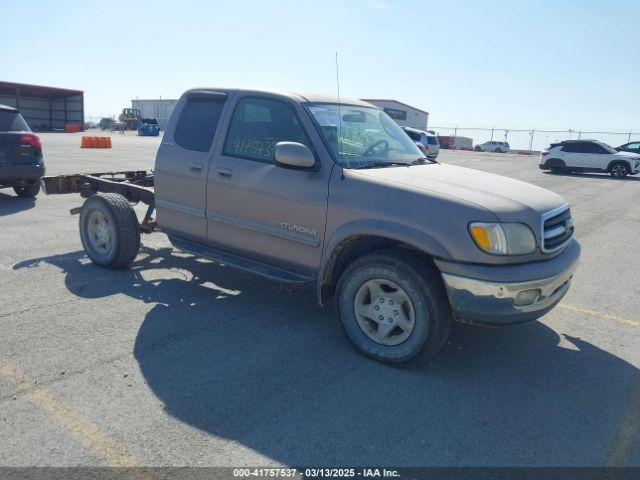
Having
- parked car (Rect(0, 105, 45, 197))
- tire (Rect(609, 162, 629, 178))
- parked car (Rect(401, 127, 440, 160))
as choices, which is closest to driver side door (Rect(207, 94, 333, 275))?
parked car (Rect(0, 105, 45, 197))

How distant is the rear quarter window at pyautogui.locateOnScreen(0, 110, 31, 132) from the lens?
9.13 m

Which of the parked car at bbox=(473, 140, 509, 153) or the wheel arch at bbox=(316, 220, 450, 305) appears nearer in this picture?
the wheel arch at bbox=(316, 220, 450, 305)

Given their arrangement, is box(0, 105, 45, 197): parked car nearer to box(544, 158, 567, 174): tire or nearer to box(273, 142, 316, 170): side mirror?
box(273, 142, 316, 170): side mirror

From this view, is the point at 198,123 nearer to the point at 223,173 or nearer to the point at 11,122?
the point at 223,173

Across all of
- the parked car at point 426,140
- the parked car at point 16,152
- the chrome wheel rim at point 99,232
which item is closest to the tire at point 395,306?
the chrome wheel rim at point 99,232

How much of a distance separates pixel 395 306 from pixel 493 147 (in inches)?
2076

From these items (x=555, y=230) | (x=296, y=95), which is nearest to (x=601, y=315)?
(x=555, y=230)

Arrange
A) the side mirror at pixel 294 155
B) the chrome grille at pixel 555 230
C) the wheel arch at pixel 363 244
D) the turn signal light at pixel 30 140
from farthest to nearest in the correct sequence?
1. the turn signal light at pixel 30 140
2. the side mirror at pixel 294 155
3. the chrome grille at pixel 555 230
4. the wheel arch at pixel 363 244

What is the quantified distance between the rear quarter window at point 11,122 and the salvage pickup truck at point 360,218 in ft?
16.8

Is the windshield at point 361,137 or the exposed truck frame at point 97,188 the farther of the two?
the exposed truck frame at point 97,188

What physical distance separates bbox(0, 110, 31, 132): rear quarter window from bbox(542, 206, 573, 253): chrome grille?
8.89 m

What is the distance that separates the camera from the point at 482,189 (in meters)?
3.91

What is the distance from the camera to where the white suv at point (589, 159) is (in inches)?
916

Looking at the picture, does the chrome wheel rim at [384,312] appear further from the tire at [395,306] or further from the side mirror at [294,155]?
the side mirror at [294,155]
